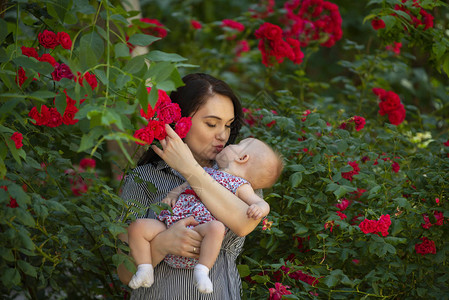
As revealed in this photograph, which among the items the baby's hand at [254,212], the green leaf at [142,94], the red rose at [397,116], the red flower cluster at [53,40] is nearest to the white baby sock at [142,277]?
the baby's hand at [254,212]

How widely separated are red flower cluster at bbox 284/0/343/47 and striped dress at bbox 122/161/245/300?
160cm

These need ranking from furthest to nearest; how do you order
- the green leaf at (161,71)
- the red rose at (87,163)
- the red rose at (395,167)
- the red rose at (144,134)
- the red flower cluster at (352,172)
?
the red rose at (87,163) < the red rose at (395,167) < the red flower cluster at (352,172) < the red rose at (144,134) < the green leaf at (161,71)

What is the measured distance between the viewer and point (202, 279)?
1.96m

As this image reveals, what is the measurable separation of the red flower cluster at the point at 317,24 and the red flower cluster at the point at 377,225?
1.60m

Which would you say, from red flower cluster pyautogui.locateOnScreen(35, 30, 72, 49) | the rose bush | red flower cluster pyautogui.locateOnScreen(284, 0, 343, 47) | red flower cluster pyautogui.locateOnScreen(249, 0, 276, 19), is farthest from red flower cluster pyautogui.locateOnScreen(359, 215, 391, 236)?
red flower cluster pyautogui.locateOnScreen(249, 0, 276, 19)

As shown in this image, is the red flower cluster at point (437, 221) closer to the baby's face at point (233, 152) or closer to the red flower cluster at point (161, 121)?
the baby's face at point (233, 152)

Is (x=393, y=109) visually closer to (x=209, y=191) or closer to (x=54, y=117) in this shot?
(x=209, y=191)

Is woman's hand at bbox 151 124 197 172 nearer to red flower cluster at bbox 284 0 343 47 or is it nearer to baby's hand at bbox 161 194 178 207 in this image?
baby's hand at bbox 161 194 178 207

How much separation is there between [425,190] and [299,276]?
68 centimetres

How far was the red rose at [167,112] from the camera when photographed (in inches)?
78.7

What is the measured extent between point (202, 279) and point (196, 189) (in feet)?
1.11

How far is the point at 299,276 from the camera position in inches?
99.3

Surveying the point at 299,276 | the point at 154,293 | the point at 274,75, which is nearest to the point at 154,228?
the point at 154,293

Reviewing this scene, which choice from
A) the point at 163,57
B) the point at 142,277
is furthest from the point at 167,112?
the point at 142,277
